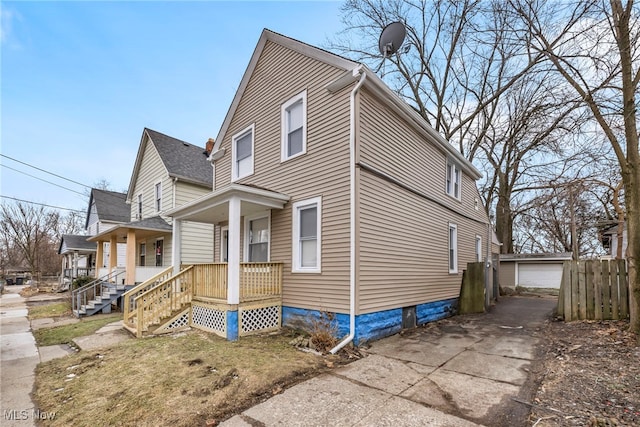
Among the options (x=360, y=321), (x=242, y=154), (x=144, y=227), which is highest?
(x=242, y=154)

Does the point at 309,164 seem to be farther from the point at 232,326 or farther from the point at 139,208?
the point at 139,208

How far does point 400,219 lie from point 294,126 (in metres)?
3.67

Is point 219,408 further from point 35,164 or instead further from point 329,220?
point 35,164

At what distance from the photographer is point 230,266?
695cm

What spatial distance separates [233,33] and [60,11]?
5.07 m

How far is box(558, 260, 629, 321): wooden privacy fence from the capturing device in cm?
703

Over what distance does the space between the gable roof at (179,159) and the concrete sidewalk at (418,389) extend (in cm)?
1158

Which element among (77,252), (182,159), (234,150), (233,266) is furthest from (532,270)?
(77,252)

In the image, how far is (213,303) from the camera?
7.50m

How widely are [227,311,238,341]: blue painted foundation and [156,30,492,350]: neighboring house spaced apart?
2 centimetres

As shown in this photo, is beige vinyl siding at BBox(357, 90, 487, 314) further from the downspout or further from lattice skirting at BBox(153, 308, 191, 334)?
lattice skirting at BBox(153, 308, 191, 334)

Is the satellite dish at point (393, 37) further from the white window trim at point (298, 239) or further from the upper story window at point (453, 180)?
the white window trim at point (298, 239)

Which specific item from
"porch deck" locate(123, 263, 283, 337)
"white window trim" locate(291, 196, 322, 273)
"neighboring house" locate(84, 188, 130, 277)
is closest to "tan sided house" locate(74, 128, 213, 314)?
"neighboring house" locate(84, 188, 130, 277)

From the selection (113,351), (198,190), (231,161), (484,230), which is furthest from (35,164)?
(484,230)
